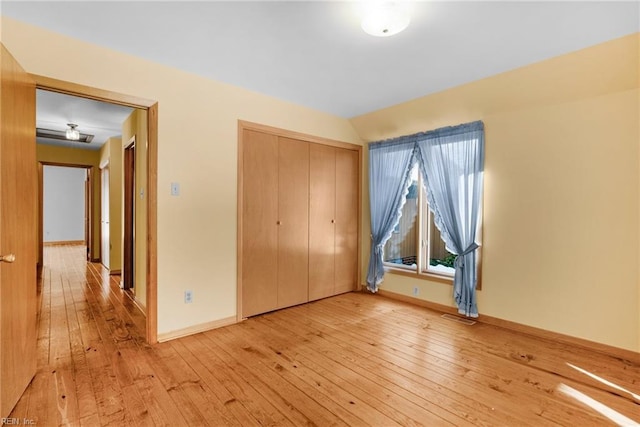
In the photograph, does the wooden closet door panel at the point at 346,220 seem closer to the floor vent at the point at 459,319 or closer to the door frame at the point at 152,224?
→ the floor vent at the point at 459,319

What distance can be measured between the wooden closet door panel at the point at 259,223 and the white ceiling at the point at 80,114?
189 cm

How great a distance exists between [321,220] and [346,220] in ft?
1.63

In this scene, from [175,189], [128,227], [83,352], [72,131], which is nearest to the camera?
[83,352]

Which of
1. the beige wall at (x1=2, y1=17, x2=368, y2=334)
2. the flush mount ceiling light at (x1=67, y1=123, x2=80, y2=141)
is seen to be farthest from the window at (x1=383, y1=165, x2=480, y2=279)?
the flush mount ceiling light at (x1=67, y1=123, x2=80, y2=141)

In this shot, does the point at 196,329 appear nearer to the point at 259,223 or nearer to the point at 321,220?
the point at 259,223

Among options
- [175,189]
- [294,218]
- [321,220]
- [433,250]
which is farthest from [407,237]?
[175,189]

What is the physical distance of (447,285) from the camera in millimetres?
3564

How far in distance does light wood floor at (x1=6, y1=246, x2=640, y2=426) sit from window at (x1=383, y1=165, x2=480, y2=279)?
2.48ft

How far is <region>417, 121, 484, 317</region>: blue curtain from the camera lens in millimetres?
3273

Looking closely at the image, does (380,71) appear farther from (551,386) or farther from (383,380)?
(551,386)

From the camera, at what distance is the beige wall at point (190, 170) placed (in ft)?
8.21

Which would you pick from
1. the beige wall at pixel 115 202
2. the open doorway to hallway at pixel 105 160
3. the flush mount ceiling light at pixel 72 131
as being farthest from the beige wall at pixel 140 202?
the beige wall at pixel 115 202

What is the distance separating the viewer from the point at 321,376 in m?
2.17

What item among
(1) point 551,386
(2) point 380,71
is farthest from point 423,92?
(1) point 551,386
